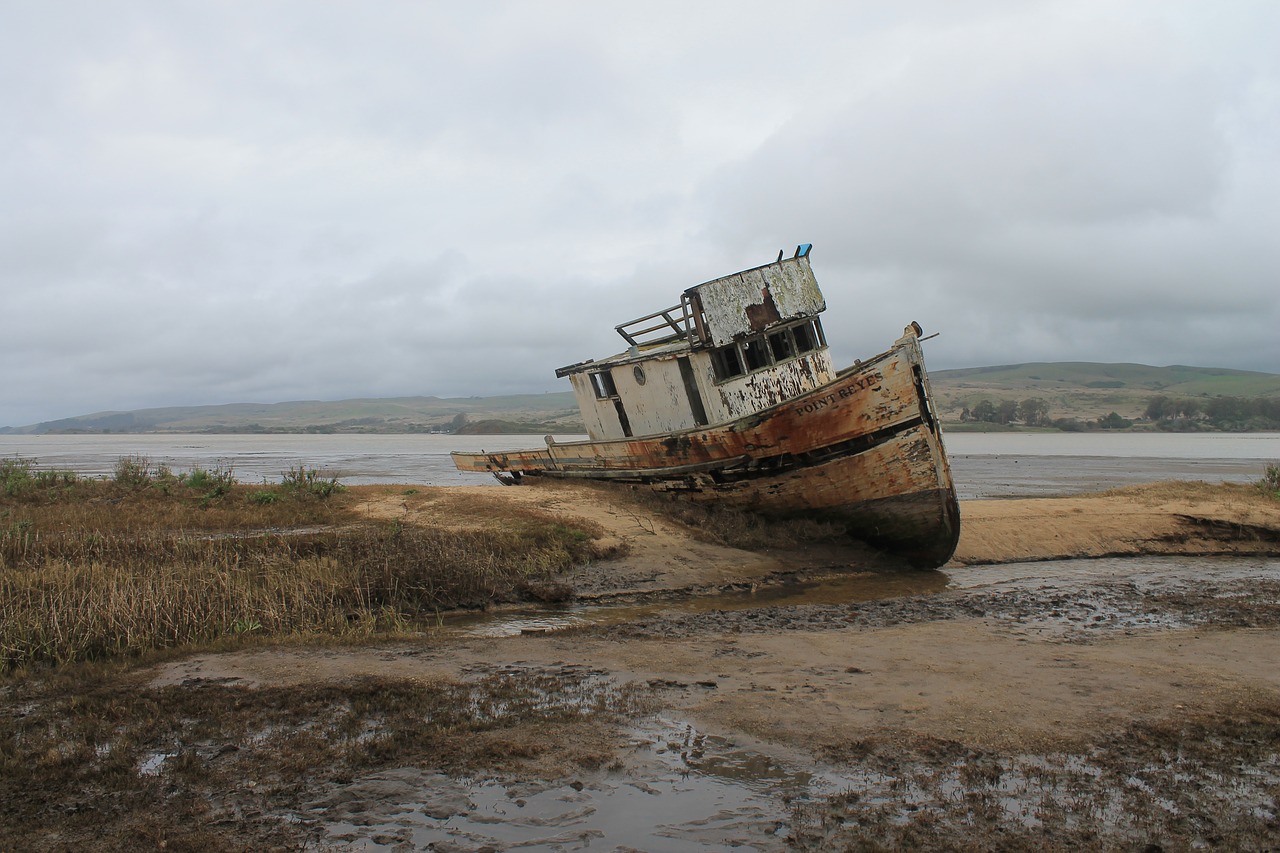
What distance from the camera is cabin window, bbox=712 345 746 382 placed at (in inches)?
589

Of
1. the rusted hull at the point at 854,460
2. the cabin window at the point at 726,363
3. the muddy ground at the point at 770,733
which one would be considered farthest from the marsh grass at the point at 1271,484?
the cabin window at the point at 726,363

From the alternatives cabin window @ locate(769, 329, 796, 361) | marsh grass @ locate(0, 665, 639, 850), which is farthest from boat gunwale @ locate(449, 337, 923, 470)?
marsh grass @ locate(0, 665, 639, 850)

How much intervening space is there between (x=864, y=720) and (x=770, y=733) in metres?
0.69

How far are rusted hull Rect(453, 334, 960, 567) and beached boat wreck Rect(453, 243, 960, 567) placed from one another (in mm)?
19

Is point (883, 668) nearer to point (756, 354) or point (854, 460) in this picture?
point (854, 460)

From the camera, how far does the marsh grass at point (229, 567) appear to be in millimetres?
7301

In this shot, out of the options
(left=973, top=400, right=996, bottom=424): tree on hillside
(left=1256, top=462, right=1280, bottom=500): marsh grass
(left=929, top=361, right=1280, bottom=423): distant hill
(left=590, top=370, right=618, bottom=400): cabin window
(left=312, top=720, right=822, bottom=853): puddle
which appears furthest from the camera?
(left=929, top=361, right=1280, bottom=423): distant hill

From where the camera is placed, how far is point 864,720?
5297 mm

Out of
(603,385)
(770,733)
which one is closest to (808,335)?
(603,385)

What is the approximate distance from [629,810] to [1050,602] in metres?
7.97

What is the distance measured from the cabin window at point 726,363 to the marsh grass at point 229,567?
13.6 feet

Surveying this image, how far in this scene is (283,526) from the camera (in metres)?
12.9

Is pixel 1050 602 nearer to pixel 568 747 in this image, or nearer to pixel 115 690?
pixel 568 747

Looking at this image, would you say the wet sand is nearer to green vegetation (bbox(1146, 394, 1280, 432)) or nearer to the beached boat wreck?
the beached boat wreck
